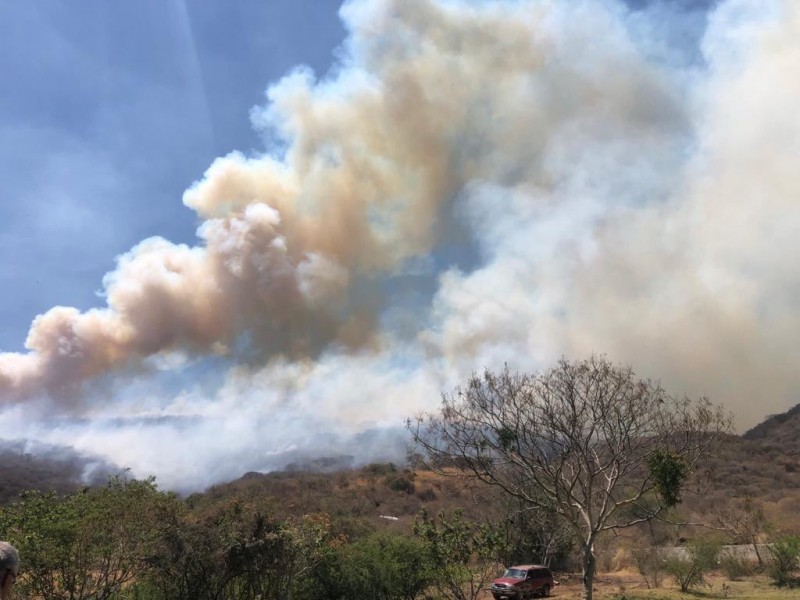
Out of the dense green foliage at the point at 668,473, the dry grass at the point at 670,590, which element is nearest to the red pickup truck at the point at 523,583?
the dry grass at the point at 670,590

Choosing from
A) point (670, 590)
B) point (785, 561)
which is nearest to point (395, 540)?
point (670, 590)

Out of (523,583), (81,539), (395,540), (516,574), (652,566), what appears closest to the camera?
(81,539)

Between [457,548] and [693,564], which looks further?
[693,564]

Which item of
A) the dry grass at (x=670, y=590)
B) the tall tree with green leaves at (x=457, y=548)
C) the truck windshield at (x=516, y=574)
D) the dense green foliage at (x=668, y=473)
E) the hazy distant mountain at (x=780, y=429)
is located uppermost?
the hazy distant mountain at (x=780, y=429)

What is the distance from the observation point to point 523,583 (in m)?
30.9

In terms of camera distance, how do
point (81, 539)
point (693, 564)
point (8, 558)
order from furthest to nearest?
1. point (693, 564)
2. point (81, 539)
3. point (8, 558)

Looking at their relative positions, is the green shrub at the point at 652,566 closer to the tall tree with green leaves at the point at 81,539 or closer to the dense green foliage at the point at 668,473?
the dense green foliage at the point at 668,473

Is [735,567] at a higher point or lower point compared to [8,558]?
lower

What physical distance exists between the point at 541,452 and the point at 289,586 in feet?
39.4

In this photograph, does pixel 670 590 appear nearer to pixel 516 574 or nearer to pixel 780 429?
pixel 516 574

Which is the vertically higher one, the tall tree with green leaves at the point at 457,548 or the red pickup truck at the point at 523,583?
the tall tree with green leaves at the point at 457,548

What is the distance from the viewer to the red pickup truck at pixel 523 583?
30125 mm

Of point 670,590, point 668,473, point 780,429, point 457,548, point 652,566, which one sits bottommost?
point 670,590

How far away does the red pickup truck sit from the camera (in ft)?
98.8
